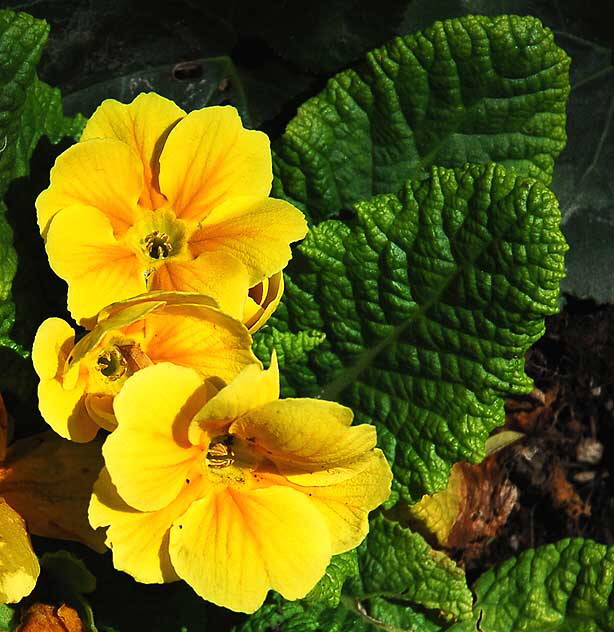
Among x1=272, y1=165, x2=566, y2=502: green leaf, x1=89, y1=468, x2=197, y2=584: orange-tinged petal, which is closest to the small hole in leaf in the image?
x1=272, y1=165, x2=566, y2=502: green leaf

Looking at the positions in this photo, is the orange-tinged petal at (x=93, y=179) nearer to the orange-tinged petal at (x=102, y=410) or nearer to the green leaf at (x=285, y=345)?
the orange-tinged petal at (x=102, y=410)

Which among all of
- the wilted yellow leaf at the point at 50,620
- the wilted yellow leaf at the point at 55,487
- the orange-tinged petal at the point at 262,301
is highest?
the orange-tinged petal at the point at 262,301

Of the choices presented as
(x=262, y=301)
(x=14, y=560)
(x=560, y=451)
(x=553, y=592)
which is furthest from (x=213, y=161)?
(x=560, y=451)

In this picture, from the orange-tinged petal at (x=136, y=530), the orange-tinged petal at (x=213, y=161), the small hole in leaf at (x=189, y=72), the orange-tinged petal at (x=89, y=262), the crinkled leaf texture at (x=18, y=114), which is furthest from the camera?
the small hole in leaf at (x=189, y=72)

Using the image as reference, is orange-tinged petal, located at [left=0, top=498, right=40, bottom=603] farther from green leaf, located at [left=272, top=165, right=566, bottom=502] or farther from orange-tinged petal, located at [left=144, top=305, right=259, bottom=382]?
green leaf, located at [left=272, top=165, right=566, bottom=502]

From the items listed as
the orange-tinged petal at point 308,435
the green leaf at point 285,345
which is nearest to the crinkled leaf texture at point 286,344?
the green leaf at point 285,345

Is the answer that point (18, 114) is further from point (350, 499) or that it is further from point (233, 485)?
point (350, 499)

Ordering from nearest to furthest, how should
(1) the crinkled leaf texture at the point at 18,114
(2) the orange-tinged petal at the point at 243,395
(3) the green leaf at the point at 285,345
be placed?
(2) the orange-tinged petal at the point at 243,395, (1) the crinkled leaf texture at the point at 18,114, (3) the green leaf at the point at 285,345
